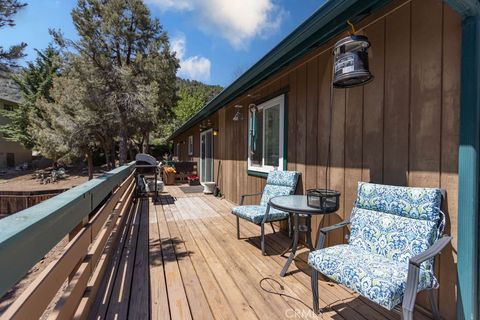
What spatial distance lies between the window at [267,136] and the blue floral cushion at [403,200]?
1782mm

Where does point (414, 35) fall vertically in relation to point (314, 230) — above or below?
above

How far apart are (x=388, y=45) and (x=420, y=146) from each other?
3.01 feet

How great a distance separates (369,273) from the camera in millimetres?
1523

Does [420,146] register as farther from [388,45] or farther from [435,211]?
[388,45]

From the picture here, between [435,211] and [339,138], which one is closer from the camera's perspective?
[435,211]

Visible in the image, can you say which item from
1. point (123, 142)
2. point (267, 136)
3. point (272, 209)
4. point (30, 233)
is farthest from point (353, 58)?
point (123, 142)

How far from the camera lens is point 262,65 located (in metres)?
3.38

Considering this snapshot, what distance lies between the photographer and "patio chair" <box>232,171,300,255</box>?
2980mm

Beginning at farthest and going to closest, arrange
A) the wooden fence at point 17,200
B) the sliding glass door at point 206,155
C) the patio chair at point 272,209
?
the wooden fence at point 17,200, the sliding glass door at point 206,155, the patio chair at point 272,209

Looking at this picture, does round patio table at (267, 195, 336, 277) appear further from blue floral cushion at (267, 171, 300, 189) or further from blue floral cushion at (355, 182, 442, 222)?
blue floral cushion at (267, 171, 300, 189)

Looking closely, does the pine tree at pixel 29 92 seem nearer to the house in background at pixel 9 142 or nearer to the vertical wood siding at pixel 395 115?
the house in background at pixel 9 142

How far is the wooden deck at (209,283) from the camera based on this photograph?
1.88 metres

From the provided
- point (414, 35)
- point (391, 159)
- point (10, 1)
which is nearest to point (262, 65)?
A: point (414, 35)

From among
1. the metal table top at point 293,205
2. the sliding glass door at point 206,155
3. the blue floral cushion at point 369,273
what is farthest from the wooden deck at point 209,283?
the sliding glass door at point 206,155
